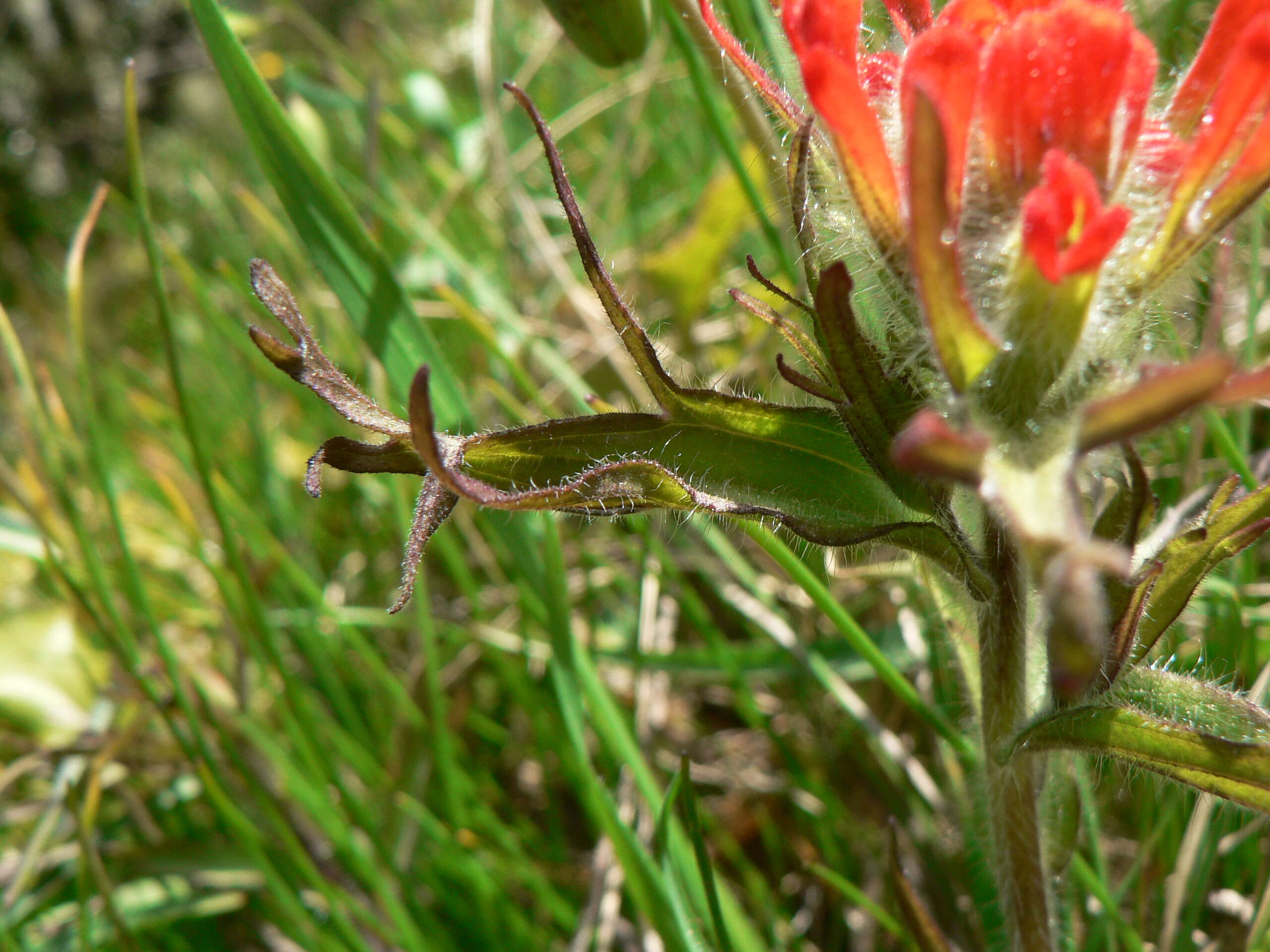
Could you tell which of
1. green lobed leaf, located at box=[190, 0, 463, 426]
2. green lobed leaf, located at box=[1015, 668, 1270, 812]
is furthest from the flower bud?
green lobed leaf, located at box=[1015, 668, 1270, 812]

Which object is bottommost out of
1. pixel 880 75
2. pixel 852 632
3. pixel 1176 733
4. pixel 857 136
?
pixel 1176 733

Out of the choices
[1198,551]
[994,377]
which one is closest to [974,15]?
[994,377]

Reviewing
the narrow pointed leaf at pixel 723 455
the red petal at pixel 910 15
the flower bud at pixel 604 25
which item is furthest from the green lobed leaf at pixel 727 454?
the flower bud at pixel 604 25

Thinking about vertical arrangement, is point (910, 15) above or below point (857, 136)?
above

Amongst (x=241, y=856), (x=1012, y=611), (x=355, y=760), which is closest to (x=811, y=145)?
(x=1012, y=611)

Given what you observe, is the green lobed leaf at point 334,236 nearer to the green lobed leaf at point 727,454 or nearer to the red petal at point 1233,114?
the green lobed leaf at point 727,454

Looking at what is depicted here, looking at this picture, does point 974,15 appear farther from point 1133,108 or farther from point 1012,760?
point 1012,760
